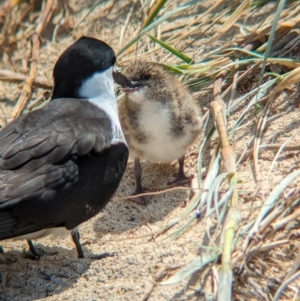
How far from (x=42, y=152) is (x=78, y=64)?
0.77m

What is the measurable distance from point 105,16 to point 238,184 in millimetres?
2409

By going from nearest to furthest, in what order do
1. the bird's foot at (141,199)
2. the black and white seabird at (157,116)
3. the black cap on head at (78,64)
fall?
the black cap on head at (78,64), the black and white seabird at (157,116), the bird's foot at (141,199)

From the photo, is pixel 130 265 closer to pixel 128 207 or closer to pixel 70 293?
pixel 70 293

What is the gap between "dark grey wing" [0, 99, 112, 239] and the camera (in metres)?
3.49

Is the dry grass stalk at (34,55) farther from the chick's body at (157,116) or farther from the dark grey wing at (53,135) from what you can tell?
the dark grey wing at (53,135)

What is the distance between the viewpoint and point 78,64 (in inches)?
166

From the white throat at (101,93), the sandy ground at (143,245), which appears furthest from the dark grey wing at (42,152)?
the sandy ground at (143,245)

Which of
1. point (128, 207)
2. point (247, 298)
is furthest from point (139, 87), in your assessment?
point (247, 298)

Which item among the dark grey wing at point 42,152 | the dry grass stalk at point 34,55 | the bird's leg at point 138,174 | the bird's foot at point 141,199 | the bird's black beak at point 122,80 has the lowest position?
the bird's foot at point 141,199

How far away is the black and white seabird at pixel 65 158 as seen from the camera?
351cm

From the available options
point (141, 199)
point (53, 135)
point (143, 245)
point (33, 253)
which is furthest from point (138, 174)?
point (53, 135)

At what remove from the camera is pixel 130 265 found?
378 centimetres

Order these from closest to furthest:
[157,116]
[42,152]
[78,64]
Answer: [42,152] < [78,64] < [157,116]

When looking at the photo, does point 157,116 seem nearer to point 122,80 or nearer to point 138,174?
point 122,80
